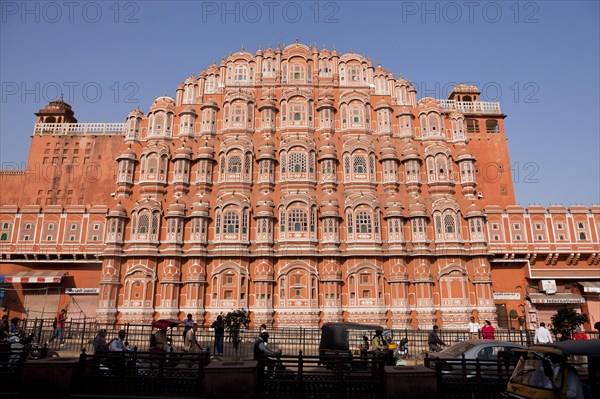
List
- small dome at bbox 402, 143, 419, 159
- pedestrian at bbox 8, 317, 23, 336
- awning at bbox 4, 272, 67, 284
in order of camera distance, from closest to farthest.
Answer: pedestrian at bbox 8, 317, 23, 336, awning at bbox 4, 272, 67, 284, small dome at bbox 402, 143, 419, 159

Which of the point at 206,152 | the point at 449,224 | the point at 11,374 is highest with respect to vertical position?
the point at 206,152

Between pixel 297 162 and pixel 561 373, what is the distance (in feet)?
85.1

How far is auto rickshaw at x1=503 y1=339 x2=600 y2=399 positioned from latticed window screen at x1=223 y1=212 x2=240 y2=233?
24002 mm

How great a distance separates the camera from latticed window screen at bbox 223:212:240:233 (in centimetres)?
3088

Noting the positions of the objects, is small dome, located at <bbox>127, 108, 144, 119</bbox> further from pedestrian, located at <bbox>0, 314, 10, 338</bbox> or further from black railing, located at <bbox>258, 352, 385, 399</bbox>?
black railing, located at <bbox>258, 352, 385, 399</bbox>

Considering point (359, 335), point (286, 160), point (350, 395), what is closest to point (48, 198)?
point (286, 160)

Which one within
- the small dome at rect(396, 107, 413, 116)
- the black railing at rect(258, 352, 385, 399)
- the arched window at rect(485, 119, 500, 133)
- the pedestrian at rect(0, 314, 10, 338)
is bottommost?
the black railing at rect(258, 352, 385, 399)

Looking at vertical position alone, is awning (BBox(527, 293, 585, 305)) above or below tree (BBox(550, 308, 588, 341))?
above

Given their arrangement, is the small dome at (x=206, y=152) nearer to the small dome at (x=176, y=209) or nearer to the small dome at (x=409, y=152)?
the small dome at (x=176, y=209)

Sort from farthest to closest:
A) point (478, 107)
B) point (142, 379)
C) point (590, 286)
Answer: point (478, 107) < point (590, 286) < point (142, 379)

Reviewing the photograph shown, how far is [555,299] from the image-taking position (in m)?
30.7

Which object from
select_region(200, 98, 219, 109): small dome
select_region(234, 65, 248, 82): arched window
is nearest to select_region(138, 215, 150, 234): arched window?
select_region(200, 98, 219, 109): small dome

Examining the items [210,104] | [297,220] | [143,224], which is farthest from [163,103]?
[297,220]

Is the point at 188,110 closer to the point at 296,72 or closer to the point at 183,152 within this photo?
the point at 183,152
